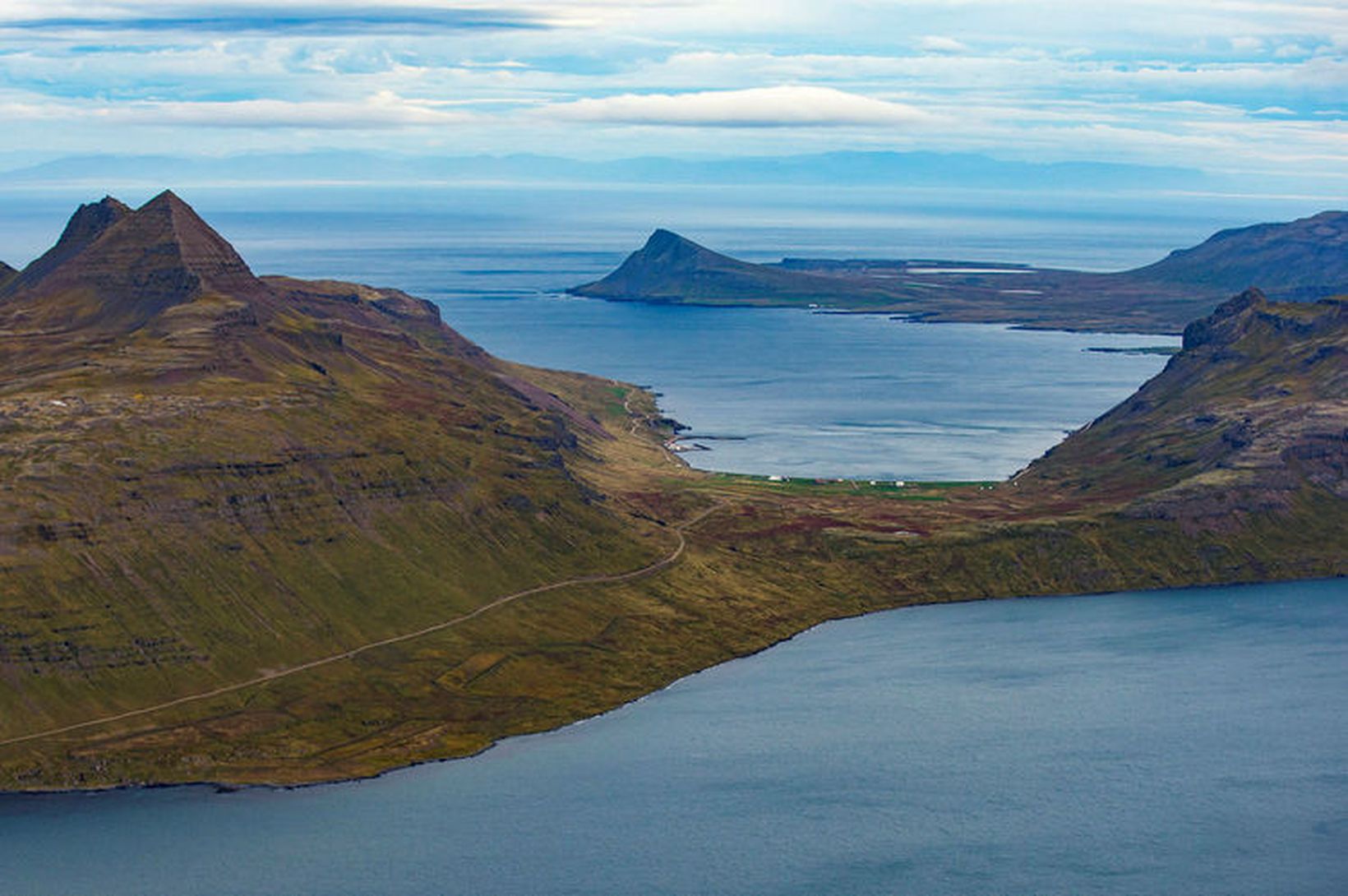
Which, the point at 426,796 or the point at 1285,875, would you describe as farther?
the point at 426,796

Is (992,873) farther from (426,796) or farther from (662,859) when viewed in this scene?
(426,796)

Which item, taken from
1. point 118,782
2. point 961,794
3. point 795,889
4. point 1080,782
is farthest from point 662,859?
point 118,782

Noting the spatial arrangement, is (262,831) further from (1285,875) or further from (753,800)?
(1285,875)

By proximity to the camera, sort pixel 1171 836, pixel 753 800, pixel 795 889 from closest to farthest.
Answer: pixel 795 889 < pixel 1171 836 < pixel 753 800

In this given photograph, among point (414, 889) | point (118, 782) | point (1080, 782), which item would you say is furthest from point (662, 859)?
point (118, 782)

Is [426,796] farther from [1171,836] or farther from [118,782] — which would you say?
[1171,836]

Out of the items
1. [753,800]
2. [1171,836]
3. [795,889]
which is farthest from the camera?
[753,800]

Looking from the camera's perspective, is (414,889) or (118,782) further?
(118,782)
